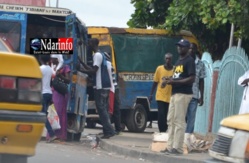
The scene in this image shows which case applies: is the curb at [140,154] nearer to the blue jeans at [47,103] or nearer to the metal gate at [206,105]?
the blue jeans at [47,103]

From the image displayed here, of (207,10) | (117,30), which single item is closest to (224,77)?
(207,10)

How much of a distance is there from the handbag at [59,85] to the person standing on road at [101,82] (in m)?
0.49

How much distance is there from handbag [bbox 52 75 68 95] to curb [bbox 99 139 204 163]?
4.06 ft

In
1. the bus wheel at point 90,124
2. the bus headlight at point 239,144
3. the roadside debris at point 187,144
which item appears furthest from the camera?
the bus wheel at point 90,124

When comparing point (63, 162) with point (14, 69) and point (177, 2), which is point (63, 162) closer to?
point (14, 69)

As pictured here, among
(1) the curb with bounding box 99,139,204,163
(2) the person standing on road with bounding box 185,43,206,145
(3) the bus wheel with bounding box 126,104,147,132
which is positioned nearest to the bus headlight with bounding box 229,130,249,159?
(1) the curb with bounding box 99,139,204,163

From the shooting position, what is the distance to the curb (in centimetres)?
1283

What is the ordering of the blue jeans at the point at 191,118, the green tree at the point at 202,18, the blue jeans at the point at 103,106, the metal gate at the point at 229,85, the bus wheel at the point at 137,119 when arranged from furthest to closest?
the bus wheel at the point at 137,119 → the metal gate at the point at 229,85 → the blue jeans at the point at 103,106 → the green tree at the point at 202,18 → the blue jeans at the point at 191,118

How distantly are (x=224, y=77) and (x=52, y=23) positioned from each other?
511 centimetres

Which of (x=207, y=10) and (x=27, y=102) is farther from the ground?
(x=207, y=10)

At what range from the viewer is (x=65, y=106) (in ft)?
52.5

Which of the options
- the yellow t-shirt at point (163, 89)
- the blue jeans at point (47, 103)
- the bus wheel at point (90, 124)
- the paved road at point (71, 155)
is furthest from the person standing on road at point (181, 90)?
the bus wheel at point (90, 124)

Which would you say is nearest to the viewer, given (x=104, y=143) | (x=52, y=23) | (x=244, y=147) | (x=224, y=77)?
(x=244, y=147)

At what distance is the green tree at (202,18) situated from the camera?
51.3 ft
